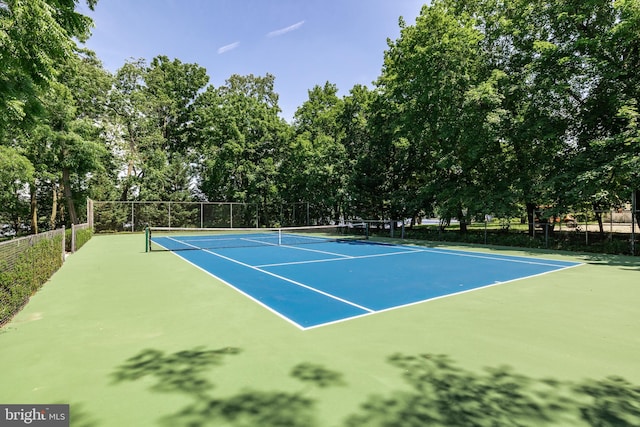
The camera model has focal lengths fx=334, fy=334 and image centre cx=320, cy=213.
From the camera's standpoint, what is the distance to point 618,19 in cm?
1589

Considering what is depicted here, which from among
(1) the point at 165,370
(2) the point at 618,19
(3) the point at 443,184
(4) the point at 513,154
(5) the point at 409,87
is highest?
(2) the point at 618,19

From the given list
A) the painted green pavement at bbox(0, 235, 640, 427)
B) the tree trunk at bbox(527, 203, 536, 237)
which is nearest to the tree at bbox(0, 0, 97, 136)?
the painted green pavement at bbox(0, 235, 640, 427)

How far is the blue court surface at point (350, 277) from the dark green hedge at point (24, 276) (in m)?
3.75

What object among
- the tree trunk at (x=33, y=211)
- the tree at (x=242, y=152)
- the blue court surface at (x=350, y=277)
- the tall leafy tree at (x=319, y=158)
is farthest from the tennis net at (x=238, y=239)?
the tree trunk at (x=33, y=211)

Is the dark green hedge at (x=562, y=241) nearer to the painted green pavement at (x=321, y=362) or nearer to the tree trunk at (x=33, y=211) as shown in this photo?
the painted green pavement at (x=321, y=362)

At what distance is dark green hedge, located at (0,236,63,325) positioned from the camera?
504cm

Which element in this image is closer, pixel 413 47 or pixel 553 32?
pixel 553 32

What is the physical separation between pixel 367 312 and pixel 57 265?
963 cm

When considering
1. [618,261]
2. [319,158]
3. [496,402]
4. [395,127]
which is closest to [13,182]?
[319,158]

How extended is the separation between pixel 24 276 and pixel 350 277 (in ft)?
22.0

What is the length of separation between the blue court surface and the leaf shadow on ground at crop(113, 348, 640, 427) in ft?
6.05

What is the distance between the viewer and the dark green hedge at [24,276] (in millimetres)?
5039

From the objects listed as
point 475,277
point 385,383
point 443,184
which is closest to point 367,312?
point 385,383

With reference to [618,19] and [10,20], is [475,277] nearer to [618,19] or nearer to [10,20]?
[10,20]
